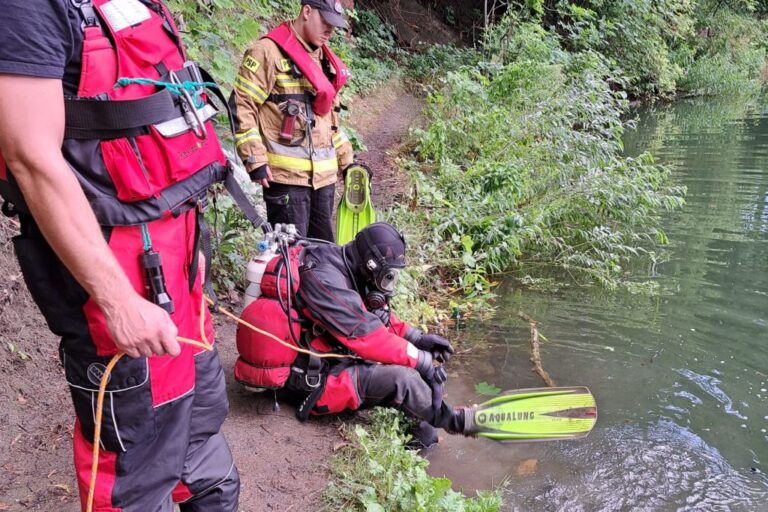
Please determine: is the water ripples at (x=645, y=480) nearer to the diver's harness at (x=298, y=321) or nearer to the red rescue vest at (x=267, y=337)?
the diver's harness at (x=298, y=321)

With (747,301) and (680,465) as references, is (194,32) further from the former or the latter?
(747,301)

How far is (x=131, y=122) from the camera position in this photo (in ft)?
4.93

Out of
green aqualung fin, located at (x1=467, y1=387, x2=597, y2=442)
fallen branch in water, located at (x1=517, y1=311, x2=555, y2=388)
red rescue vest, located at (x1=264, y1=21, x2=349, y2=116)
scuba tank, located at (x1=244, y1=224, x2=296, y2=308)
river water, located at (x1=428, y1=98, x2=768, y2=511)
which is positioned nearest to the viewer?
scuba tank, located at (x1=244, y1=224, x2=296, y2=308)

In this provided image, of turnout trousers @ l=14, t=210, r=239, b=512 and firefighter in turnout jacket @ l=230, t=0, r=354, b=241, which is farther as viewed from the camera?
firefighter in turnout jacket @ l=230, t=0, r=354, b=241

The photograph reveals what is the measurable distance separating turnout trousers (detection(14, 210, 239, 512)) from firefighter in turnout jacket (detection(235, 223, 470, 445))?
131cm

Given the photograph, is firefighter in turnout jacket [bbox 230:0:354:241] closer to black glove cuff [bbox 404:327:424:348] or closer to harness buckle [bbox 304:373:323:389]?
black glove cuff [bbox 404:327:424:348]

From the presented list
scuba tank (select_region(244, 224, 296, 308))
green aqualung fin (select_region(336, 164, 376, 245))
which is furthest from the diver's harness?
green aqualung fin (select_region(336, 164, 376, 245))

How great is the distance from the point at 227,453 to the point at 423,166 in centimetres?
742

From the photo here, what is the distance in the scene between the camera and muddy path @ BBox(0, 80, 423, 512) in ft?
9.05

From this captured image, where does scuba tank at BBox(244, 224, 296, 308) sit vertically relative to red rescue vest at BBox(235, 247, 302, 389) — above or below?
above

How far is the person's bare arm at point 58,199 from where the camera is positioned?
127 centimetres

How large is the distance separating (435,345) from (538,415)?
0.86m

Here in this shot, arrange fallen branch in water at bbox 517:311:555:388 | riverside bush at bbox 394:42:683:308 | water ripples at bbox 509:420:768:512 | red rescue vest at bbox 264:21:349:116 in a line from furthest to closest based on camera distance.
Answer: riverside bush at bbox 394:42:683:308 → fallen branch in water at bbox 517:311:555:388 → red rescue vest at bbox 264:21:349:116 → water ripples at bbox 509:420:768:512

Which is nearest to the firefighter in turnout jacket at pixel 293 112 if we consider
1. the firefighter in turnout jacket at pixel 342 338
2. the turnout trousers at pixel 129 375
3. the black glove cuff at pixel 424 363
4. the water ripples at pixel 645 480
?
the firefighter in turnout jacket at pixel 342 338
